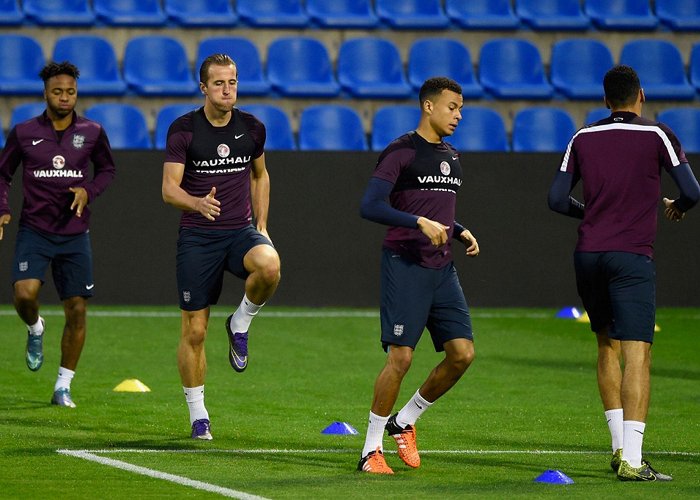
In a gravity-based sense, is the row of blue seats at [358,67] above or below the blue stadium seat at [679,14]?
below

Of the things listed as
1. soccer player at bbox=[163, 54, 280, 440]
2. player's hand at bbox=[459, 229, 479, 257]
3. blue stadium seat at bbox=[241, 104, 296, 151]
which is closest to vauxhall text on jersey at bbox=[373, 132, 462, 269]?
player's hand at bbox=[459, 229, 479, 257]

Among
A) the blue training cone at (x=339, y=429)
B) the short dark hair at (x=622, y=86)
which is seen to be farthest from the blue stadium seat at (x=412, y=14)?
the short dark hair at (x=622, y=86)

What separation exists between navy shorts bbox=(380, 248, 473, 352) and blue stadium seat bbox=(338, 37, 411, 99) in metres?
10.5

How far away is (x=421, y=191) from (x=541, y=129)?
34.5 ft

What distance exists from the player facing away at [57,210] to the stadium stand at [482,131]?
795cm

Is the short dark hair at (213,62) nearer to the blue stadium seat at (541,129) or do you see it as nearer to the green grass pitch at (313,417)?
the green grass pitch at (313,417)

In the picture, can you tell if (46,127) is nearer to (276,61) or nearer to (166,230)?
(166,230)

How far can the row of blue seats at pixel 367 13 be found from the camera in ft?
57.8

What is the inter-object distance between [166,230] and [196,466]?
8.64 meters

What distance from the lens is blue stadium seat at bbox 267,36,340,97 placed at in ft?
57.1

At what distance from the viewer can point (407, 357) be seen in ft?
23.4

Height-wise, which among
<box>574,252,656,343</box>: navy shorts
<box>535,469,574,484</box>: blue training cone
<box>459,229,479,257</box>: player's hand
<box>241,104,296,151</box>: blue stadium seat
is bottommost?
<box>535,469,574,484</box>: blue training cone

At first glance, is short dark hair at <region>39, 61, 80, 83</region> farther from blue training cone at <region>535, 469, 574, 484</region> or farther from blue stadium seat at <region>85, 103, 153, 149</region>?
blue stadium seat at <region>85, 103, 153, 149</region>

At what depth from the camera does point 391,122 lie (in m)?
17.1
